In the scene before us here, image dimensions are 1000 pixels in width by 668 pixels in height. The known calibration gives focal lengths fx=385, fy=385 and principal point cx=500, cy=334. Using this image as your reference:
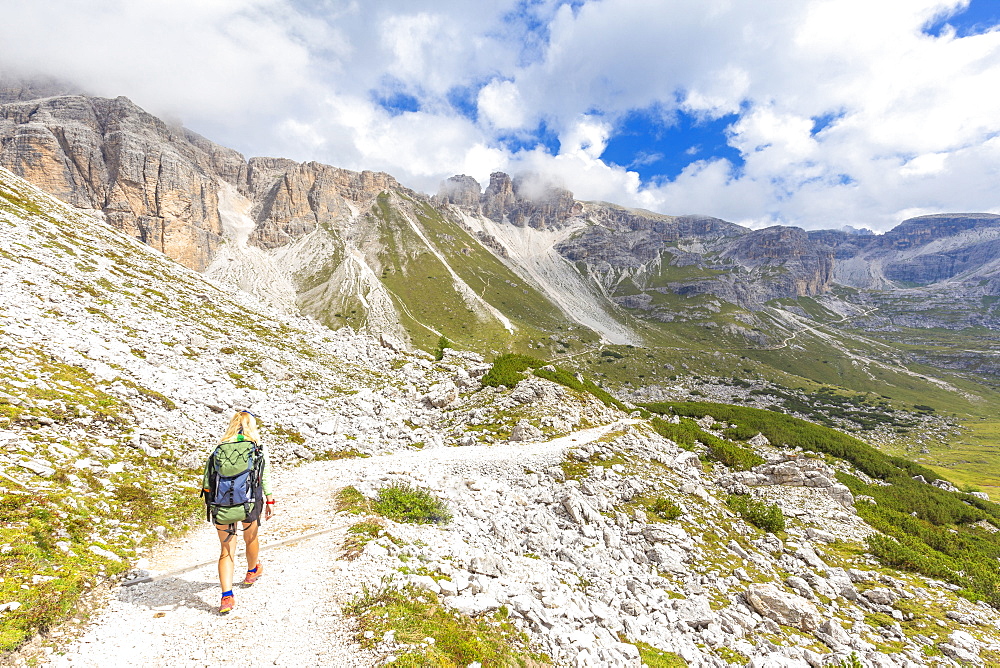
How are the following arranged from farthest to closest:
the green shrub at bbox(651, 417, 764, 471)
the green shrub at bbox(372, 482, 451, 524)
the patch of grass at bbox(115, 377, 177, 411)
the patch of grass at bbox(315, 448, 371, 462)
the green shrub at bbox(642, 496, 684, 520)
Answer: the green shrub at bbox(651, 417, 764, 471) < the patch of grass at bbox(315, 448, 371, 462) < the green shrub at bbox(642, 496, 684, 520) < the patch of grass at bbox(115, 377, 177, 411) < the green shrub at bbox(372, 482, 451, 524)

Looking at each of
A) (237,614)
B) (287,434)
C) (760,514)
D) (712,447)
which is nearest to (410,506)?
(237,614)

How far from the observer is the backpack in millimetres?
8586

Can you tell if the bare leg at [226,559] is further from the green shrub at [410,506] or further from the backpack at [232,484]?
the green shrub at [410,506]

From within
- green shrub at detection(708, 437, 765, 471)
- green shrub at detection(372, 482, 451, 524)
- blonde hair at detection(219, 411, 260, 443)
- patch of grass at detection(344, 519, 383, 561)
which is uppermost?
blonde hair at detection(219, 411, 260, 443)

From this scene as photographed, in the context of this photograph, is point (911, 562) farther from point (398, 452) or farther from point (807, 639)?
point (398, 452)

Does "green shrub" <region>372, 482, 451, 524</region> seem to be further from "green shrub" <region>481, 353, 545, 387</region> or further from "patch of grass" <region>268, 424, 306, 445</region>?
"green shrub" <region>481, 353, 545, 387</region>

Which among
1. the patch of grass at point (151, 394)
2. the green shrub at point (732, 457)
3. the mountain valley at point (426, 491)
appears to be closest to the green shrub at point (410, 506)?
the mountain valley at point (426, 491)

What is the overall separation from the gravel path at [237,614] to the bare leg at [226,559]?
60cm

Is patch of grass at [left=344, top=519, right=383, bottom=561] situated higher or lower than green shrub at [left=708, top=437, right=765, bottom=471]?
higher

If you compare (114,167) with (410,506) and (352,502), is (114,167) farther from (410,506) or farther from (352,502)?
(410,506)

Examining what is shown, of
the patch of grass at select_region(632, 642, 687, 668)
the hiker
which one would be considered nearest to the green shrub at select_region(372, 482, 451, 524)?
the hiker

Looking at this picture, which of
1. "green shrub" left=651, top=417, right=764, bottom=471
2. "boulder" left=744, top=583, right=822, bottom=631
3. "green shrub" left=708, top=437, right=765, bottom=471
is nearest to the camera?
"boulder" left=744, top=583, right=822, bottom=631

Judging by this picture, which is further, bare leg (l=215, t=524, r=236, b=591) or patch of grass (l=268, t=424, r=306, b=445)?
patch of grass (l=268, t=424, r=306, b=445)

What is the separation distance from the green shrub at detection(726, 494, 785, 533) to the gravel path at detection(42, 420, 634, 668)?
24.2 metres
